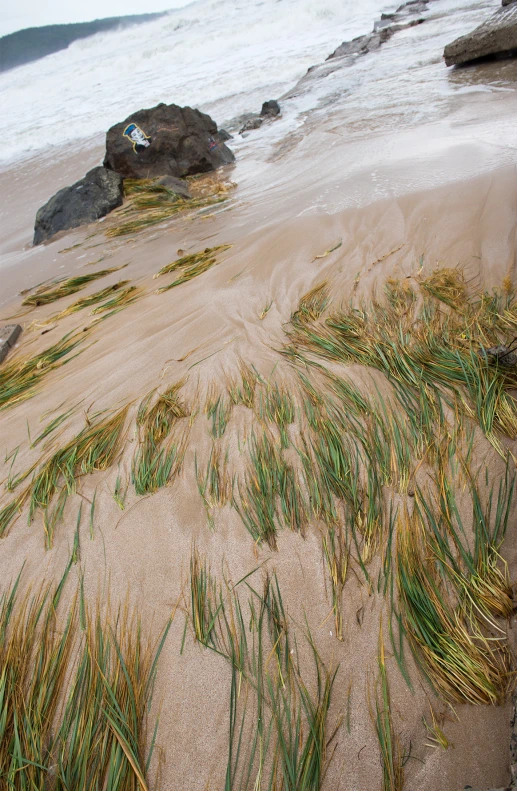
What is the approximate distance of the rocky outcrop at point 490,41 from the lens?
22.8 feet

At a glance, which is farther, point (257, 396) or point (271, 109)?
point (271, 109)

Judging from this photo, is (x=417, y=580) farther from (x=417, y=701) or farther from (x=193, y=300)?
(x=193, y=300)

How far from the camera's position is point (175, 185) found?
5914 mm

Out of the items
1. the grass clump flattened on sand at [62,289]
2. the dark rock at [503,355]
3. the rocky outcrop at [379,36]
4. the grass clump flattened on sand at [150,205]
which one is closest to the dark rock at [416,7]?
the rocky outcrop at [379,36]

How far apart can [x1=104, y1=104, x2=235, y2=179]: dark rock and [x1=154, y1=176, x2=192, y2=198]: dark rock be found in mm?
443

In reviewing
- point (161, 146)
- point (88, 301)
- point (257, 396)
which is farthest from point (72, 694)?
point (161, 146)

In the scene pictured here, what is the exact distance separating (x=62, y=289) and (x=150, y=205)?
2.32 metres

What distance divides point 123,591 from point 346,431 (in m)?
0.99

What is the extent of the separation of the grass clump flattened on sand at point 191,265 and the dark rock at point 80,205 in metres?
2.69

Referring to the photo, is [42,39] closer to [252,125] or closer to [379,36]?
[379,36]

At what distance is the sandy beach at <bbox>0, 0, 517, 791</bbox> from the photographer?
1.08 m

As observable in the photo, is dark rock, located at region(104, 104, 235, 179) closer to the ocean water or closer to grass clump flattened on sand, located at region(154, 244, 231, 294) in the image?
grass clump flattened on sand, located at region(154, 244, 231, 294)

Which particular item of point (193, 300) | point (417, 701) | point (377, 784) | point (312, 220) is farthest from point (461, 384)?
point (312, 220)

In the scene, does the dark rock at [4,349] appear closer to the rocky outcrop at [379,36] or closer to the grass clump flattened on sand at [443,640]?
the grass clump flattened on sand at [443,640]
